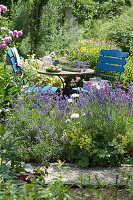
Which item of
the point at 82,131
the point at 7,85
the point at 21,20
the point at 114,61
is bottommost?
the point at 82,131

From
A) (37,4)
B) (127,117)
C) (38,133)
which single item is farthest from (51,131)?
(37,4)

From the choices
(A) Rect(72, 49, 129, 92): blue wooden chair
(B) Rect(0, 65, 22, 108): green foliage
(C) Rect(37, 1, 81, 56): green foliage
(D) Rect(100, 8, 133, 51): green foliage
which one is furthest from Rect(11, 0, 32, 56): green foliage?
(B) Rect(0, 65, 22, 108): green foliage

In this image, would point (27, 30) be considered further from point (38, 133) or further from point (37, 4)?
point (38, 133)

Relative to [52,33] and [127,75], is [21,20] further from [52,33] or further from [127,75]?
[127,75]

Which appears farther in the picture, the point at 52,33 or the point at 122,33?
the point at 122,33

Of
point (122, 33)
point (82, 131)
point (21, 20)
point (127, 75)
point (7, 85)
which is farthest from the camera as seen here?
point (122, 33)

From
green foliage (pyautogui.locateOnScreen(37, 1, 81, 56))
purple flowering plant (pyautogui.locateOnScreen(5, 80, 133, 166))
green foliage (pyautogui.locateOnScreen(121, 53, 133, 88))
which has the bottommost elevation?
purple flowering plant (pyautogui.locateOnScreen(5, 80, 133, 166))

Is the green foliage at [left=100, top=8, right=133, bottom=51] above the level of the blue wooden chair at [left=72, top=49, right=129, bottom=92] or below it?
above

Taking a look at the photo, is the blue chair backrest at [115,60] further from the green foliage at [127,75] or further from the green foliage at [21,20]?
the green foliage at [21,20]

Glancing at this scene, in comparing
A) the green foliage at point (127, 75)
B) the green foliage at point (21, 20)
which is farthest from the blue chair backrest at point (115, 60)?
the green foliage at point (21, 20)

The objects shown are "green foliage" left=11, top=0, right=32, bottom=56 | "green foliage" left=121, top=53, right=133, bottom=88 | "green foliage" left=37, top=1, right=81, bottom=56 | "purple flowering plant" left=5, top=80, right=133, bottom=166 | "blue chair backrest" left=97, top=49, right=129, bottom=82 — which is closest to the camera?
"purple flowering plant" left=5, top=80, right=133, bottom=166

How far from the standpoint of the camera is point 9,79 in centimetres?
495

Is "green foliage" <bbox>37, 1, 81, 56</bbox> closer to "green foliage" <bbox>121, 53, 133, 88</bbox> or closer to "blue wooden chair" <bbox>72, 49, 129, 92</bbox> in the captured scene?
"green foliage" <bbox>121, 53, 133, 88</bbox>

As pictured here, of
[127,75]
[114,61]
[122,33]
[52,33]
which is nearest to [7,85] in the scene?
[114,61]
